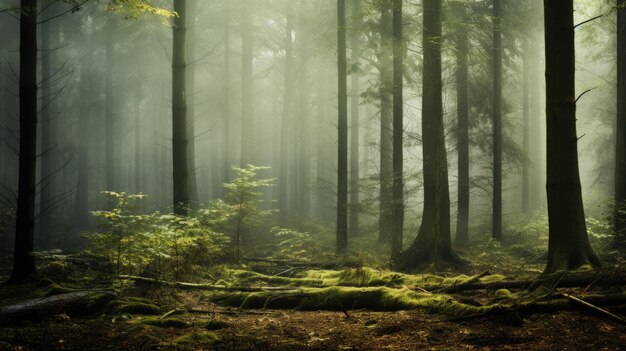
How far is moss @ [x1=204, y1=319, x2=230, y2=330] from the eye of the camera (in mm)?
5695

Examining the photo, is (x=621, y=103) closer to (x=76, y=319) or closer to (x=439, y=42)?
(x=439, y=42)

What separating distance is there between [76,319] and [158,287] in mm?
2046

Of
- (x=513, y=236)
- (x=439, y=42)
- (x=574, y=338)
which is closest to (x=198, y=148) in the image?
(x=513, y=236)

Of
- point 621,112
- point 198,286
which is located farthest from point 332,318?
point 621,112

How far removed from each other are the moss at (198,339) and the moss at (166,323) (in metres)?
0.73

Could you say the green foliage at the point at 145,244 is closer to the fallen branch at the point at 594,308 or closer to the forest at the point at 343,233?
the forest at the point at 343,233

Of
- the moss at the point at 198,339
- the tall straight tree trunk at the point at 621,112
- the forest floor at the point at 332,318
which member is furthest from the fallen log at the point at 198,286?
the tall straight tree trunk at the point at 621,112

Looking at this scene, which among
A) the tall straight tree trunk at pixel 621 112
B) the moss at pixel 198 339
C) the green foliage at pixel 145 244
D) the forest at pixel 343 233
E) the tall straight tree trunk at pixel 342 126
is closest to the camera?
the moss at pixel 198 339

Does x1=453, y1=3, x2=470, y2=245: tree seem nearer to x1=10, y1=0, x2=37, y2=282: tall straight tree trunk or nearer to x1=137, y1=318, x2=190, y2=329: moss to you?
x1=137, y1=318, x2=190, y2=329: moss

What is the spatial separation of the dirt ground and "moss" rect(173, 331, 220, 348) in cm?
5

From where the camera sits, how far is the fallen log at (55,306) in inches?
210

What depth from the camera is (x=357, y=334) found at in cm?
529

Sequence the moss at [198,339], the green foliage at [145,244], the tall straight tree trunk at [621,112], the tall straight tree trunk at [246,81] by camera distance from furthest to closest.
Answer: the tall straight tree trunk at [246,81], the tall straight tree trunk at [621,112], the green foliage at [145,244], the moss at [198,339]

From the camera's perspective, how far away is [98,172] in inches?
1688
